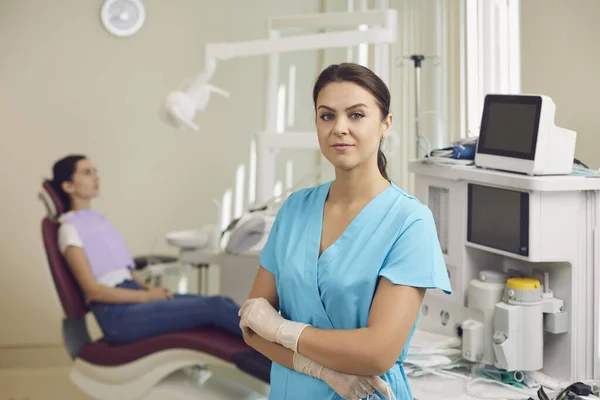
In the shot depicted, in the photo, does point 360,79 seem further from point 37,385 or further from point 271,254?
point 37,385

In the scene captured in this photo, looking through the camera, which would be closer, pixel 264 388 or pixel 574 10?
pixel 574 10

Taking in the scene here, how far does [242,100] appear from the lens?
4477mm

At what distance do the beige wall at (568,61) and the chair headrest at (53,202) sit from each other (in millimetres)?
2010

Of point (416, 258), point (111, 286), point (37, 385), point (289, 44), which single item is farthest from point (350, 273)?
point (37, 385)

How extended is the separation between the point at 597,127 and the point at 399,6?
4.59 feet

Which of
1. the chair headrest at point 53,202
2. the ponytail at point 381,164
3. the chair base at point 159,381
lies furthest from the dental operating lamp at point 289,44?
the ponytail at point 381,164

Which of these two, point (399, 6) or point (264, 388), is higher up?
point (399, 6)

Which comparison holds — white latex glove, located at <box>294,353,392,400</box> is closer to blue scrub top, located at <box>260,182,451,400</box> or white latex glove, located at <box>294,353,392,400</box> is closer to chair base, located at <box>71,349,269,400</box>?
blue scrub top, located at <box>260,182,451,400</box>

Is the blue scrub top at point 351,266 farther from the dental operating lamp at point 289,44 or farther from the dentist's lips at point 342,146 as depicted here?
the dental operating lamp at point 289,44

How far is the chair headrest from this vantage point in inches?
124

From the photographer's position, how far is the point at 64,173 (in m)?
3.16

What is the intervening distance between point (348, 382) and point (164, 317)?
1.70 meters

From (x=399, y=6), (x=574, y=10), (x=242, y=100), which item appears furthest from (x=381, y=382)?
(x=242, y=100)

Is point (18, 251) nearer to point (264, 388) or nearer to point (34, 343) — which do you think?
point (34, 343)
